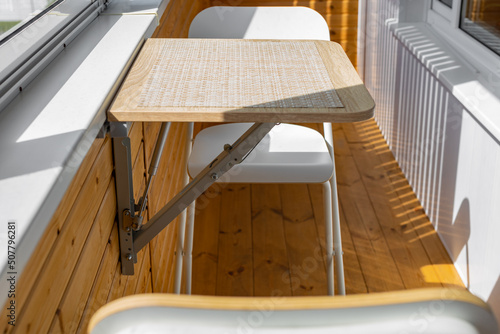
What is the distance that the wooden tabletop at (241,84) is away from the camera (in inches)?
39.3

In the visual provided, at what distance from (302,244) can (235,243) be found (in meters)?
0.27

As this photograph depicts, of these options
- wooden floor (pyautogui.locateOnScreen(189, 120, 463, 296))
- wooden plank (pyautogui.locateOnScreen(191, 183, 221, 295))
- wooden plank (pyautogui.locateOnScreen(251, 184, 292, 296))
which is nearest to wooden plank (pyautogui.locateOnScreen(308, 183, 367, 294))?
wooden floor (pyautogui.locateOnScreen(189, 120, 463, 296))

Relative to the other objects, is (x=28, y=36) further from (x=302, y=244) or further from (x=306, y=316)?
(x=302, y=244)

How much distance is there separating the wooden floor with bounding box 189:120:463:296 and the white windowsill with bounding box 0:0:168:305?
1131 mm

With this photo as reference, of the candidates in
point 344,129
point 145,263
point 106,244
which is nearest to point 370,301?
point 106,244

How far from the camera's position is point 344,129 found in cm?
368

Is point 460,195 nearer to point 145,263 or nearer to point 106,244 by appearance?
point 145,263

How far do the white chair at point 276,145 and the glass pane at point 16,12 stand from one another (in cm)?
65

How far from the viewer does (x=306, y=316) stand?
45 cm

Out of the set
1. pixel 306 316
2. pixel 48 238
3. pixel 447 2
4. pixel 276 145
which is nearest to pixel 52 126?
pixel 48 238

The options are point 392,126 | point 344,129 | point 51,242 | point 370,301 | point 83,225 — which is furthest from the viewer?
point 344,129

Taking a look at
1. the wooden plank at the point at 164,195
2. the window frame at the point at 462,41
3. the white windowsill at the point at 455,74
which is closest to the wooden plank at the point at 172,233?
the wooden plank at the point at 164,195

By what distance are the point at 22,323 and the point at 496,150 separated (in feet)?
5.22

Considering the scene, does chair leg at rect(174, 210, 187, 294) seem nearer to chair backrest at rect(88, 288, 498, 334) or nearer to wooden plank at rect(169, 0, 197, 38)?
wooden plank at rect(169, 0, 197, 38)
